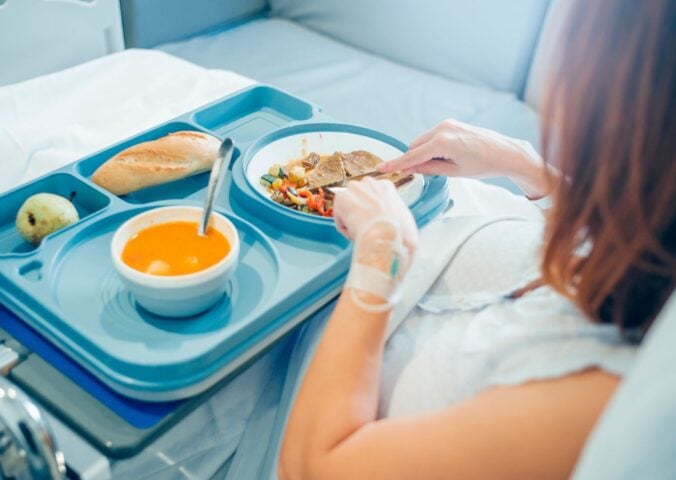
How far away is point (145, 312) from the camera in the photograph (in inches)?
29.2

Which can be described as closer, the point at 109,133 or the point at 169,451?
the point at 169,451

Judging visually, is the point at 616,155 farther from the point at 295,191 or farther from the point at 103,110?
the point at 103,110

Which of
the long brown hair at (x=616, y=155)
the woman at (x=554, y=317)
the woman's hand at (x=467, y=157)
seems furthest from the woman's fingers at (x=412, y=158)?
the long brown hair at (x=616, y=155)

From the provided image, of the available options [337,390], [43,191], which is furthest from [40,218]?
[337,390]

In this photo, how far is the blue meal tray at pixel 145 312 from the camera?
68 centimetres

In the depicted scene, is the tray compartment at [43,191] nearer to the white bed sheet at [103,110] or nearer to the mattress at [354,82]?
the white bed sheet at [103,110]

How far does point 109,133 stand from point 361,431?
2.62 feet

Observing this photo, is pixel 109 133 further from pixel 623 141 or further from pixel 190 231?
pixel 623 141

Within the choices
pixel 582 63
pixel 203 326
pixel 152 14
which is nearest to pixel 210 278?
pixel 203 326

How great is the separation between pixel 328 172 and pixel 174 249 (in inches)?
12.3

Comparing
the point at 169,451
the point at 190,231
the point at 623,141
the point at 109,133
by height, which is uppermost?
the point at 623,141

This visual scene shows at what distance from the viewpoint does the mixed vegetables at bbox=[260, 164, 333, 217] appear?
935 millimetres

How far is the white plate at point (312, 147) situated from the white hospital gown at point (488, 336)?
26 centimetres

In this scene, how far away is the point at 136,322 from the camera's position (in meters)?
0.73
